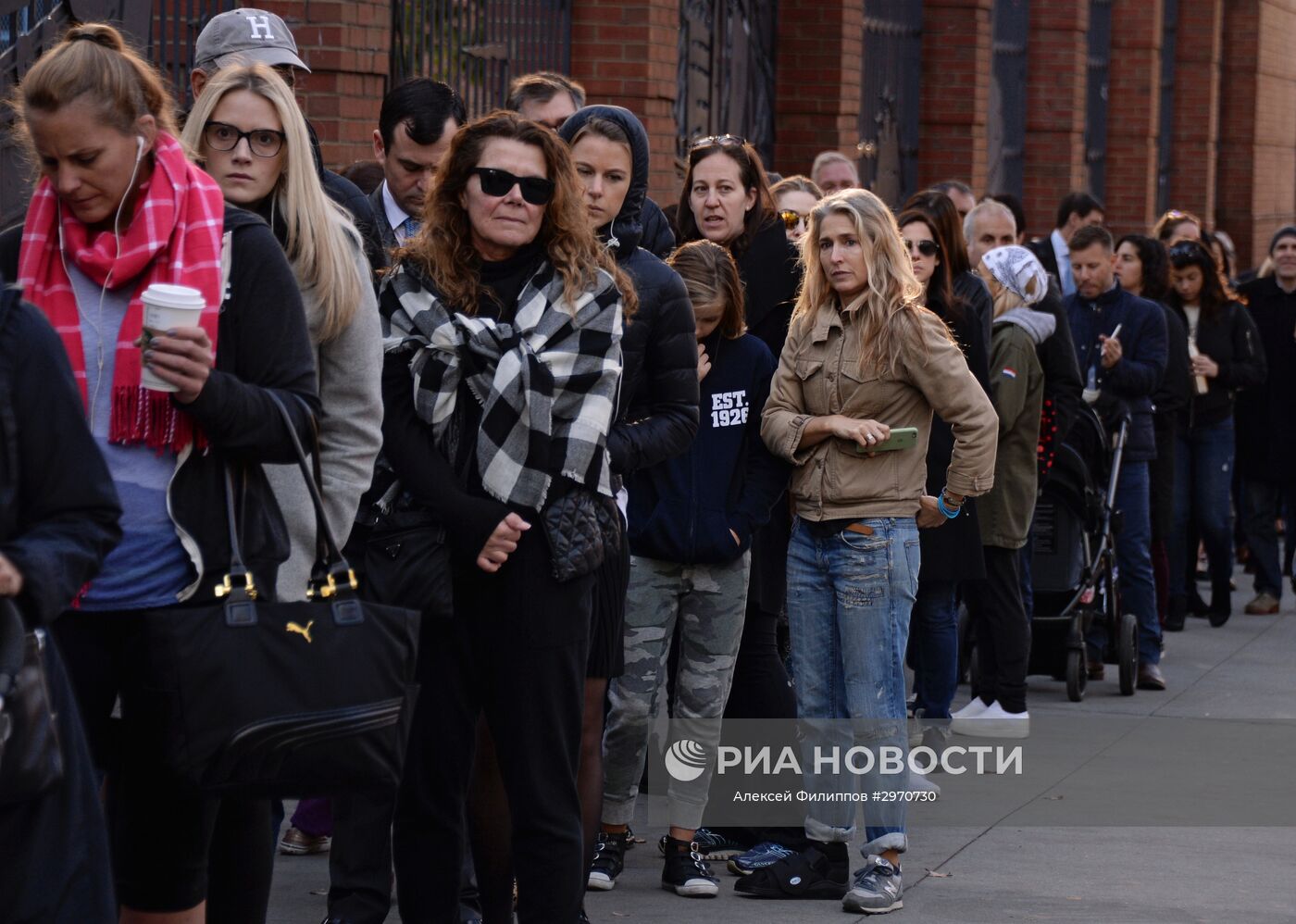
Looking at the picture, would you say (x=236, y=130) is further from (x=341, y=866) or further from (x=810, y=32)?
(x=810, y=32)

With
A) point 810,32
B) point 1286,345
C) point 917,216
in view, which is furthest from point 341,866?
point 810,32

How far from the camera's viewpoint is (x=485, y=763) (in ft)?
15.4

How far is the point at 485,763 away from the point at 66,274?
5.47ft

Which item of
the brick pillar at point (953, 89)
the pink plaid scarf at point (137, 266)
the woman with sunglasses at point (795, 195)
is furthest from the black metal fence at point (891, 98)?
the pink plaid scarf at point (137, 266)

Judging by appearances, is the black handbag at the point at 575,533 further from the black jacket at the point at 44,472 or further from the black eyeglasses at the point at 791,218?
the black eyeglasses at the point at 791,218

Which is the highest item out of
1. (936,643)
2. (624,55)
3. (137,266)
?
(624,55)

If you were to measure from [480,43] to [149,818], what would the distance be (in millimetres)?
6779

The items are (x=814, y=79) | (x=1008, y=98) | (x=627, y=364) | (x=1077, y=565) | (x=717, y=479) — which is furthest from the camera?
(x=1008, y=98)

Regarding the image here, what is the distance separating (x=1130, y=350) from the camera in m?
9.59

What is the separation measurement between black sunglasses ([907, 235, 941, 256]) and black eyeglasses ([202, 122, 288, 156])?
10.9 ft

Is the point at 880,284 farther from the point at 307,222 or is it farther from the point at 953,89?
the point at 953,89

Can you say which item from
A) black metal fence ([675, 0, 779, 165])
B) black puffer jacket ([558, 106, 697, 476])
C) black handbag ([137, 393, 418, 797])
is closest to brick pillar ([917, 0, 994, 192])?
black metal fence ([675, 0, 779, 165])

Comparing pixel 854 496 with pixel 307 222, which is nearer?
pixel 307 222

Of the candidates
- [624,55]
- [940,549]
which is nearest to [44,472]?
[940,549]
